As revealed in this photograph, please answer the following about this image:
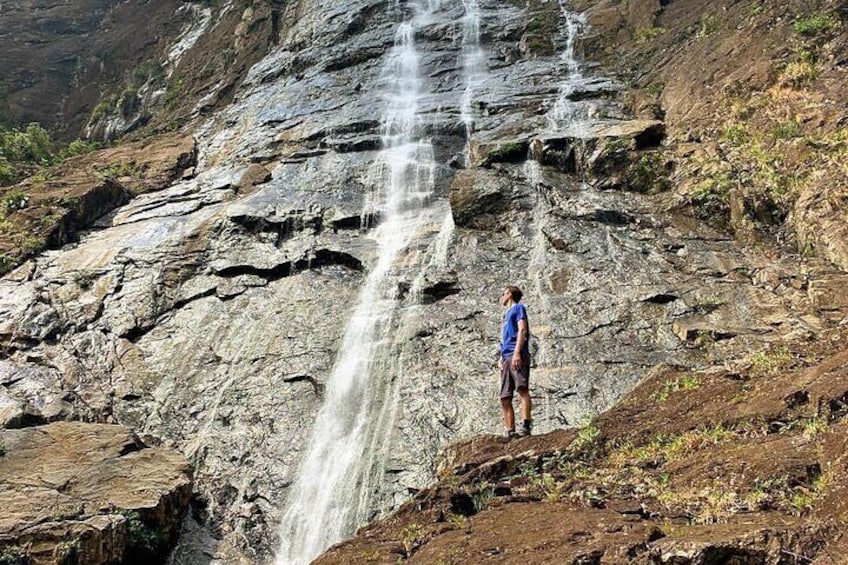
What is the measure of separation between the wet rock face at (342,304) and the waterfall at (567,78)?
46 centimetres

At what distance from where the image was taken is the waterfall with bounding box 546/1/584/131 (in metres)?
19.5

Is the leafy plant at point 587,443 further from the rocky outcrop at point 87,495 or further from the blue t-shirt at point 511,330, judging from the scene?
the rocky outcrop at point 87,495

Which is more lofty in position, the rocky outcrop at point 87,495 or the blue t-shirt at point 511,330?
the blue t-shirt at point 511,330

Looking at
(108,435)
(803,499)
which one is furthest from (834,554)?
(108,435)

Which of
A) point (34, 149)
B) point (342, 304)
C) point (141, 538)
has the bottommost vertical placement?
point (141, 538)

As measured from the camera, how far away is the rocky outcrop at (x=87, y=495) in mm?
8250

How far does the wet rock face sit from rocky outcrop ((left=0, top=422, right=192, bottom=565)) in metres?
0.79

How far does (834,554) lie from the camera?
4.04 metres

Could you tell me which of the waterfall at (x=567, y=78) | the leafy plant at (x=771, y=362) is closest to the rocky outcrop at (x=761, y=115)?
the waterfall at (x=567, y=78)

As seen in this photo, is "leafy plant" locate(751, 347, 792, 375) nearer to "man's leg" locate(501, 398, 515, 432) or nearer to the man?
the man

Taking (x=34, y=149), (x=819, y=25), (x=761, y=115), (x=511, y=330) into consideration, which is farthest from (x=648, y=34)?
(x=34, y=149)

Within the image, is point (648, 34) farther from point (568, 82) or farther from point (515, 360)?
point (515, 360)

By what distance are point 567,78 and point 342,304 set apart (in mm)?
13000

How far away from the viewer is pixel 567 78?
22.8 m
